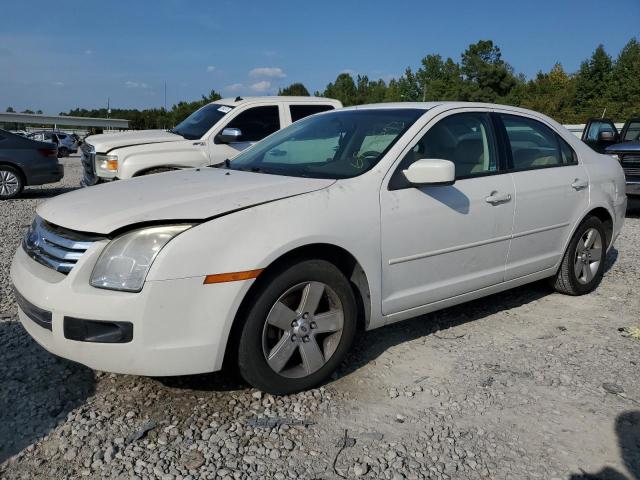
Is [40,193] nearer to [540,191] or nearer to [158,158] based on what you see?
[158,158]

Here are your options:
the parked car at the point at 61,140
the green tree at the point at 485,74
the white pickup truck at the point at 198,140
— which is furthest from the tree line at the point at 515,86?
the white pickup truck at the point at 198,140

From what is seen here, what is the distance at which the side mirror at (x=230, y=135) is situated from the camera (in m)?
7.52

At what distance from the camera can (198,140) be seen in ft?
26.9

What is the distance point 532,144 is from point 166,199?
9.70ft

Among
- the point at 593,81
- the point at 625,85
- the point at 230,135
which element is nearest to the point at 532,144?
the point at 230,135

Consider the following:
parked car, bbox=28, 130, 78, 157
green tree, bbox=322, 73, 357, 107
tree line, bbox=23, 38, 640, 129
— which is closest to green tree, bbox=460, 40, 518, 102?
tree line, bbox=23, 38, 640, 129

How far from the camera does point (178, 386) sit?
3.26 metres

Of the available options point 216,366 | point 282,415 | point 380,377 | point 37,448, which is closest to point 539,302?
point 380,377

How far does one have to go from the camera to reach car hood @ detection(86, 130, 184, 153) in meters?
8.12

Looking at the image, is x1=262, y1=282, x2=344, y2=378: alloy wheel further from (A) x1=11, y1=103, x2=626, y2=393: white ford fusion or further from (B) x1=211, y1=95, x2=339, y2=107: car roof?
(B) x1=211, y1=95, x2=339, y2=107: car roof

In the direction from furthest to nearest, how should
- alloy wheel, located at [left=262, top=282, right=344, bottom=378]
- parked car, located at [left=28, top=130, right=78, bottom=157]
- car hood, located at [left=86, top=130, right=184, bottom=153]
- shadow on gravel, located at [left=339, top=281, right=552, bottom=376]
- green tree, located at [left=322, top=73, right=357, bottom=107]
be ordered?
green tree, located at [left=322, top=73, right=357, bottom=107], parked car, located at [left=28, top=130, right=78, bottom=157], car hood, located at [left=86, top=130, right=184, bottom=153], shadow on gravel, located at [left=339, top=281, right=552, bottom=376], alloy wheel, located at [left=262, top=282, right=344, bottom=378]

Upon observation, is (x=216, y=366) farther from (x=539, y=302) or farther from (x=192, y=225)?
(x=539, y=302)

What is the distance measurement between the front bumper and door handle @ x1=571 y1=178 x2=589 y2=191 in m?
3.15

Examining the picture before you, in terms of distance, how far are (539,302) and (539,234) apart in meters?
0.84
